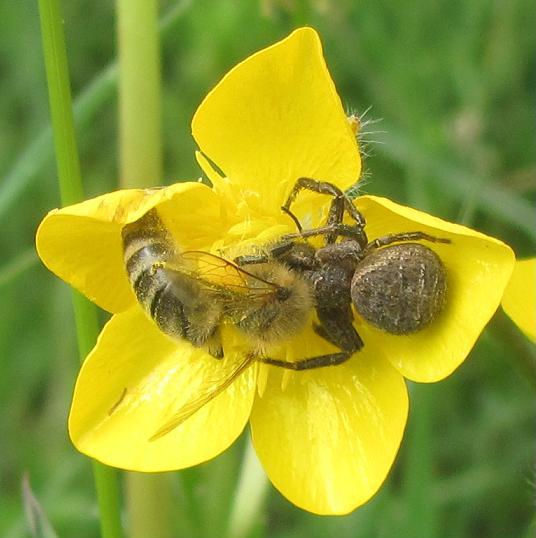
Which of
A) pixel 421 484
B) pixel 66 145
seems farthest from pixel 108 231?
pixel 421 484

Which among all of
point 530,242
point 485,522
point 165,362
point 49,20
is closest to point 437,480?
point 485,522

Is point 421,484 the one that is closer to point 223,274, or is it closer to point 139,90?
point 223,274

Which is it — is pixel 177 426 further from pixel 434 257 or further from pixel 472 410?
pixel 472 410

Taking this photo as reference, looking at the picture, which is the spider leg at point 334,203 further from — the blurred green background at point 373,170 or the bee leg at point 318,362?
the blurred green background at point 373,170

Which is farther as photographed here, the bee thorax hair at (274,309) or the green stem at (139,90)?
the green stem at (139,90)

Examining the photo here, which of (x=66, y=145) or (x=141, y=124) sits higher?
(x=66, y=145)

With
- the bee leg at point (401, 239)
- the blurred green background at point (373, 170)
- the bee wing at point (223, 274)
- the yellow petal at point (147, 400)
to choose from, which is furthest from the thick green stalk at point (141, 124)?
the bee leg at point (401, 239)

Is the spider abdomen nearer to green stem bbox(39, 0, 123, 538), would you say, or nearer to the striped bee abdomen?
the striped bee abdomen
